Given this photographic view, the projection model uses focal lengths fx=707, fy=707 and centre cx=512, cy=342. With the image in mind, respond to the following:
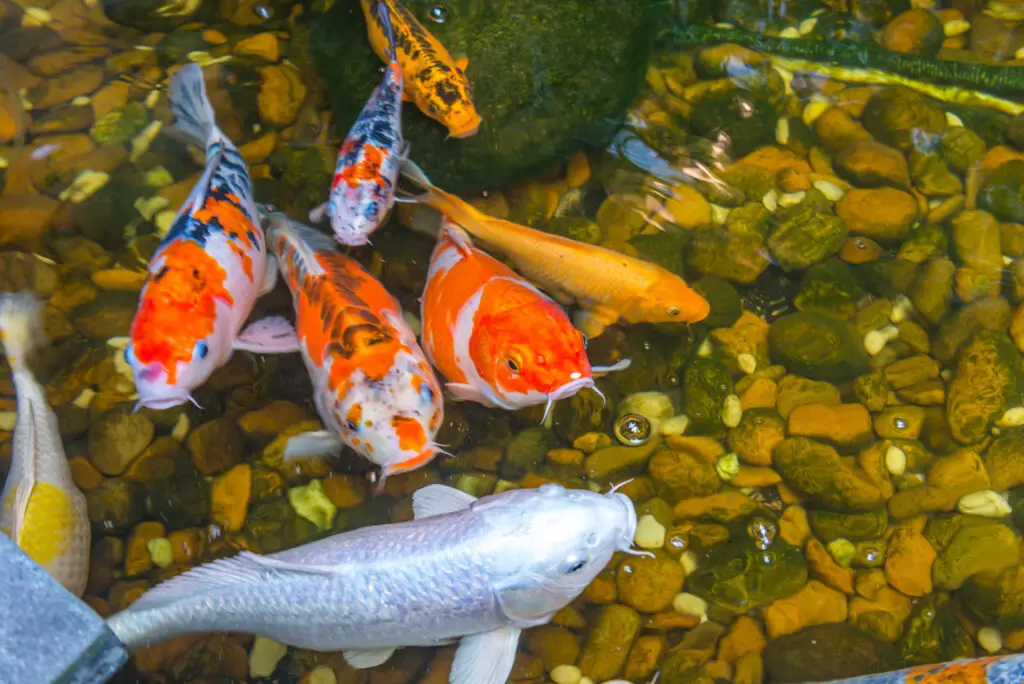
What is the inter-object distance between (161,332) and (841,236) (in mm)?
3600

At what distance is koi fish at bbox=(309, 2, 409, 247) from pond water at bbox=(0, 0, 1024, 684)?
0.25 metres

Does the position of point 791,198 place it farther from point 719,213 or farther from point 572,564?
point 572,564

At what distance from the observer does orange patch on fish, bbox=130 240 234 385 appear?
2.97 metres

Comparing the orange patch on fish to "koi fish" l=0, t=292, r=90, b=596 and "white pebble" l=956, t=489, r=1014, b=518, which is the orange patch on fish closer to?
"koi fish" l=0, t=292, r=90, b=596

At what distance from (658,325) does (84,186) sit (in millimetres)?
3409

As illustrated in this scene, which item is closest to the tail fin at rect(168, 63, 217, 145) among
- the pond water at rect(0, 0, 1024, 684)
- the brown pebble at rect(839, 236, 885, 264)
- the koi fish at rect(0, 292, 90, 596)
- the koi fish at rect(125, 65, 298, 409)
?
the koi fish at rect(125, 65, 298, 409)

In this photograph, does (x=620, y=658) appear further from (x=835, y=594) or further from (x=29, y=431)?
(x=29, y=431)

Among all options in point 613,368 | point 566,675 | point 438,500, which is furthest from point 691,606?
point 438,500

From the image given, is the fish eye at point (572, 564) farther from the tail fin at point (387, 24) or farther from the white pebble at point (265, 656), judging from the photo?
the tail fin at point (387, 24)

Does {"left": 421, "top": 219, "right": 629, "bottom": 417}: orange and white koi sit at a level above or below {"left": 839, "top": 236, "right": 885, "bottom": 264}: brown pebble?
above

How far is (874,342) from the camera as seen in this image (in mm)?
3910

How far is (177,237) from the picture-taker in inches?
129

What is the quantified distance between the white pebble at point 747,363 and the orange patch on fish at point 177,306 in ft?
8.64

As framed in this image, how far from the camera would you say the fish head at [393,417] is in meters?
2.96
